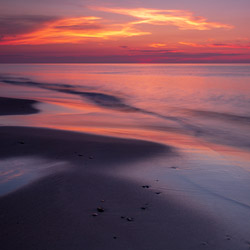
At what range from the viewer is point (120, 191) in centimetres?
539

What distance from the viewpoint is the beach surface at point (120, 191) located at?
3.92 meters

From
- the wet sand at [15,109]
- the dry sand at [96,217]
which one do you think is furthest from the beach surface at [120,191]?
the wet sand at [15,109]

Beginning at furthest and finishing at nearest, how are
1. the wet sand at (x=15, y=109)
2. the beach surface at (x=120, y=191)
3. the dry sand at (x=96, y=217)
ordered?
the wet sand at (x=15, y=109) < the beach surface at (x=120, y=191) < the dry sand at (x=96, y=217)

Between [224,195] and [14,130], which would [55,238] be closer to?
[224,195]

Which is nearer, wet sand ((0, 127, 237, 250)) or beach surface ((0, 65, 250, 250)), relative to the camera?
wet sand ((0, 127, 237, 250))

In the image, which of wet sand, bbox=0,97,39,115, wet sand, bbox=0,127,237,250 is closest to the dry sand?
wet sand, bbox=0,127,237,250

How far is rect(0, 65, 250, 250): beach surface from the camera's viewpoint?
3.92 m

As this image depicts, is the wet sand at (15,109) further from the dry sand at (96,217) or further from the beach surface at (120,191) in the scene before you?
the dry sand at (96,217)

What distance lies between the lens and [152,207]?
4.79 metres

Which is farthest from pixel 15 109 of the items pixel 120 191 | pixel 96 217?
pixel 96 217

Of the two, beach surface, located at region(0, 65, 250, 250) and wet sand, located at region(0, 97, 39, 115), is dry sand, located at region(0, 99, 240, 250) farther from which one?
wet sand, located at region(0, 97, 39, 115)

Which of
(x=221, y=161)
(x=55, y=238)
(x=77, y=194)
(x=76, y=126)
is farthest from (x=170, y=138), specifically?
(x=55, y=238)

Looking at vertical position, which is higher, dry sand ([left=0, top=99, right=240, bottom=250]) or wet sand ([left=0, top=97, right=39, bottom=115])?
dry sand ([left=0, top=99, right=240, bottom=250])

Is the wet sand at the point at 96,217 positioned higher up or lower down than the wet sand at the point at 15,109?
higher up
